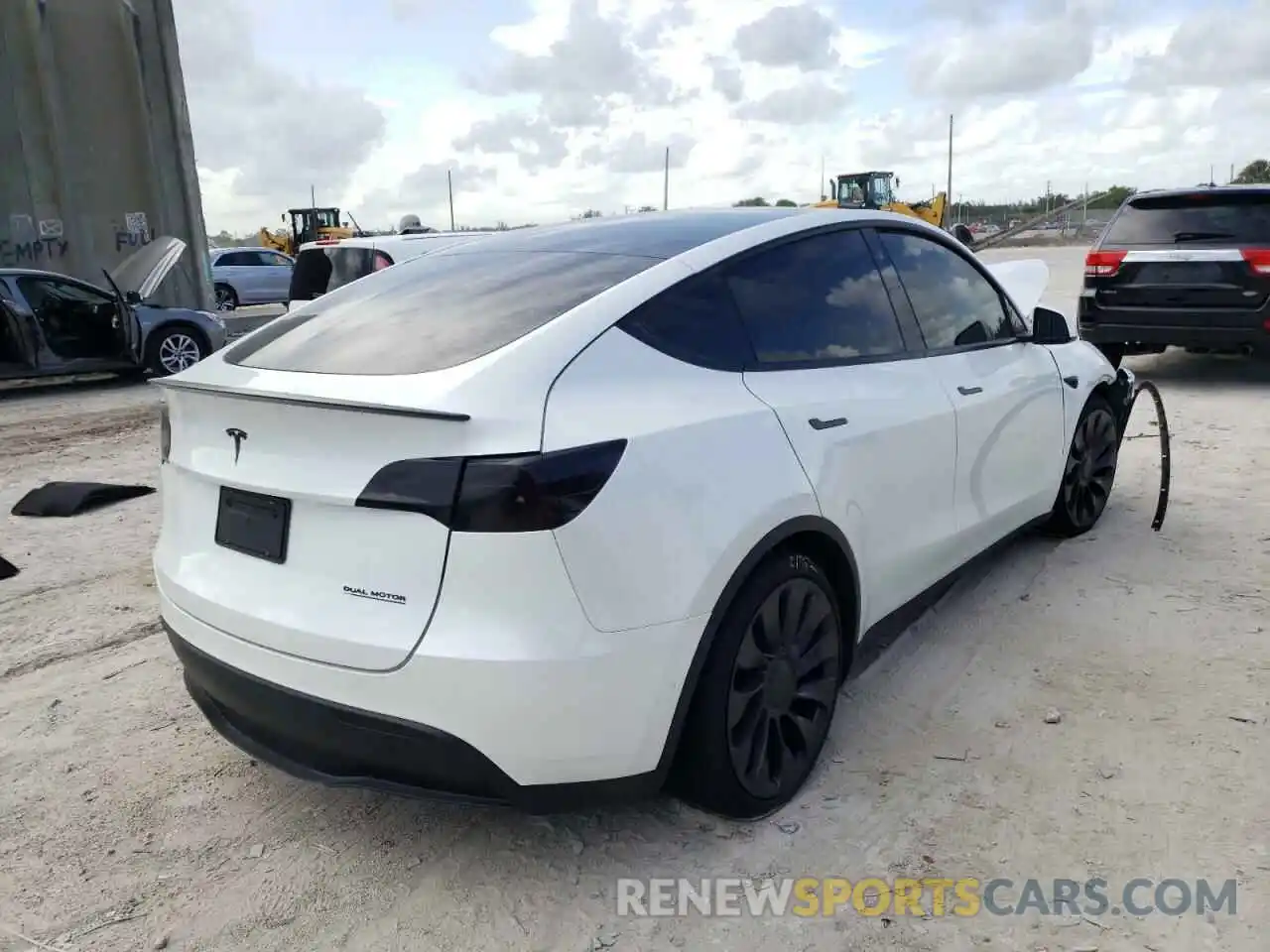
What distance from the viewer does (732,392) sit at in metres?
2.63

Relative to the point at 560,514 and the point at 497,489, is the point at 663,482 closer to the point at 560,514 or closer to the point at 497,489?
the point at 560,514

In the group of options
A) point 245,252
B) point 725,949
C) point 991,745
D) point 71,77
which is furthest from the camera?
point 245,252

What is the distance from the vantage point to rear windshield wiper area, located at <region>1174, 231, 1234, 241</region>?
8.45 m

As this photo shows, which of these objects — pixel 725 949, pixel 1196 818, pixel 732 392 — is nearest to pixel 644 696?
pixel 725 949

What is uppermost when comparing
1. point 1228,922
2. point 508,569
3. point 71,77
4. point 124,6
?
point 124,6

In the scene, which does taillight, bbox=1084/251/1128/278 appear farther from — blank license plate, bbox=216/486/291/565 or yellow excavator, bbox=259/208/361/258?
yellow excavator, bbox=259/208/361/258

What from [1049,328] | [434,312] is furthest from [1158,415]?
[434,312]

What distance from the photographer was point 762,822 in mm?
2750

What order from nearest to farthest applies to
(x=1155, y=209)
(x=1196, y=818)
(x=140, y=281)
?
(x=1196, y=818) < (x=1155, y=209) < (x=140, y=281)

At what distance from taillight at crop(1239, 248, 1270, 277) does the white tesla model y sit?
6.46 m

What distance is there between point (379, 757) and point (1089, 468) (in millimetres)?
3992

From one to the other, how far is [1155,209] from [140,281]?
33.9 ft

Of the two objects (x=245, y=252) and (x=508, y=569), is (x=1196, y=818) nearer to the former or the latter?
(x=508, y=569)

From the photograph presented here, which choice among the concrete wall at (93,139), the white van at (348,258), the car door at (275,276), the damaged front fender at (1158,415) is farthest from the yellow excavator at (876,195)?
the damaged front fender at (1158,415)
